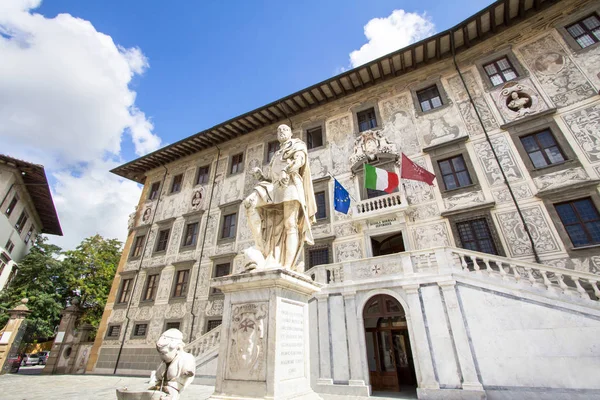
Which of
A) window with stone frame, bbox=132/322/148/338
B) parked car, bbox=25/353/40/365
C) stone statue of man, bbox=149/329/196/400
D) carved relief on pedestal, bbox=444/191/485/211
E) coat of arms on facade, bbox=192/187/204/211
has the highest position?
coat of arms on facade, bbox=192/187/204/211

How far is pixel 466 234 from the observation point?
10.8 meters

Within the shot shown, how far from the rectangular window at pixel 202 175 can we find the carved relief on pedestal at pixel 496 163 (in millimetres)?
15734

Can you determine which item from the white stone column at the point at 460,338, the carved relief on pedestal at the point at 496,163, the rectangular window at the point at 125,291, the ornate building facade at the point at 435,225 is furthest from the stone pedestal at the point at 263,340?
the rectangular window at the point at 125,291

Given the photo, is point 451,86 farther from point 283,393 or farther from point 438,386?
point 283,393

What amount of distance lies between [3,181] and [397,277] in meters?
25.3

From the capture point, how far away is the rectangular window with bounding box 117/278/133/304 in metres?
17.2

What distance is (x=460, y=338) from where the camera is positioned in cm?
773

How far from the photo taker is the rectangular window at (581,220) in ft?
29.2

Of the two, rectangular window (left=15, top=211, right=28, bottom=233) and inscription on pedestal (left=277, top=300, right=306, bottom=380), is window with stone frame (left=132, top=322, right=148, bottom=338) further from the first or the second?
rectangular window (left=15, top=211, right=28, bottom=233)

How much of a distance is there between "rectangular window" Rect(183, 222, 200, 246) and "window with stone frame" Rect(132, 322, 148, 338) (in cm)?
484

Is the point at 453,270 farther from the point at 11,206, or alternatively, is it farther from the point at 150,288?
the point at 11,206

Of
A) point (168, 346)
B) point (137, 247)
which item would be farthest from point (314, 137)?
point (168, 346)

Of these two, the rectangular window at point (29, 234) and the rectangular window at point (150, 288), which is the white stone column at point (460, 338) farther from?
the rectangular window at point (29, 234)

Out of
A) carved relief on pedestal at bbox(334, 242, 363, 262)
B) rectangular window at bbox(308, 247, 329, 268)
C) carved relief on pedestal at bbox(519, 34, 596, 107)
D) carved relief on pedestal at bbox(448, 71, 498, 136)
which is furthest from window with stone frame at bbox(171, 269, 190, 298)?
carved relief on pedestal at bbox(519, 34, 596, 107)
